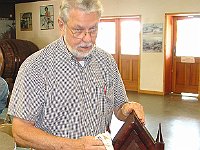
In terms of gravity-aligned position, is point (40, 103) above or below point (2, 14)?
below

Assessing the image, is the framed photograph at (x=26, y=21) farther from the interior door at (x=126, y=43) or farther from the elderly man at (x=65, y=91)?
the elderly man at (x=65, y=91)

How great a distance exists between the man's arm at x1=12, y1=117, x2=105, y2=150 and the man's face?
1.30 ft

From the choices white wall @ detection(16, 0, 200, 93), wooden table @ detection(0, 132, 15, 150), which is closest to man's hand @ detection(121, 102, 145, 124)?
wooden table @ detection(0, 132, 15, 150)

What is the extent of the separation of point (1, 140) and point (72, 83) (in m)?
1.17

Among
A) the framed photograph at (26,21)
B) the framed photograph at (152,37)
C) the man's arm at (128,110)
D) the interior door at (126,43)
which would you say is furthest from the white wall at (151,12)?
the man's arm at (128,110)

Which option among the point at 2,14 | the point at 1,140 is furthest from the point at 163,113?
the point at 2,14

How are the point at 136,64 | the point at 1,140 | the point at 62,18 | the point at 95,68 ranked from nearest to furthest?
the point at 62,18, the point at 95,68, the point at 1,140, the point at 136,64

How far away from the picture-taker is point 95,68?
1.56 metres

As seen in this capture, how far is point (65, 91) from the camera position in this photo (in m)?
1.42

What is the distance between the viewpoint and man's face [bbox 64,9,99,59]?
1336 millimetres

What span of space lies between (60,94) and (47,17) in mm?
9498

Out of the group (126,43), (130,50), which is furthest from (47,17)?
(130,50)

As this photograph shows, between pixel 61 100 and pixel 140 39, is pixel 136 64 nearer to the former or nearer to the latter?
pixel 140 39

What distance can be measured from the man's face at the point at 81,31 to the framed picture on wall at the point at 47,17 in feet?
30.3
